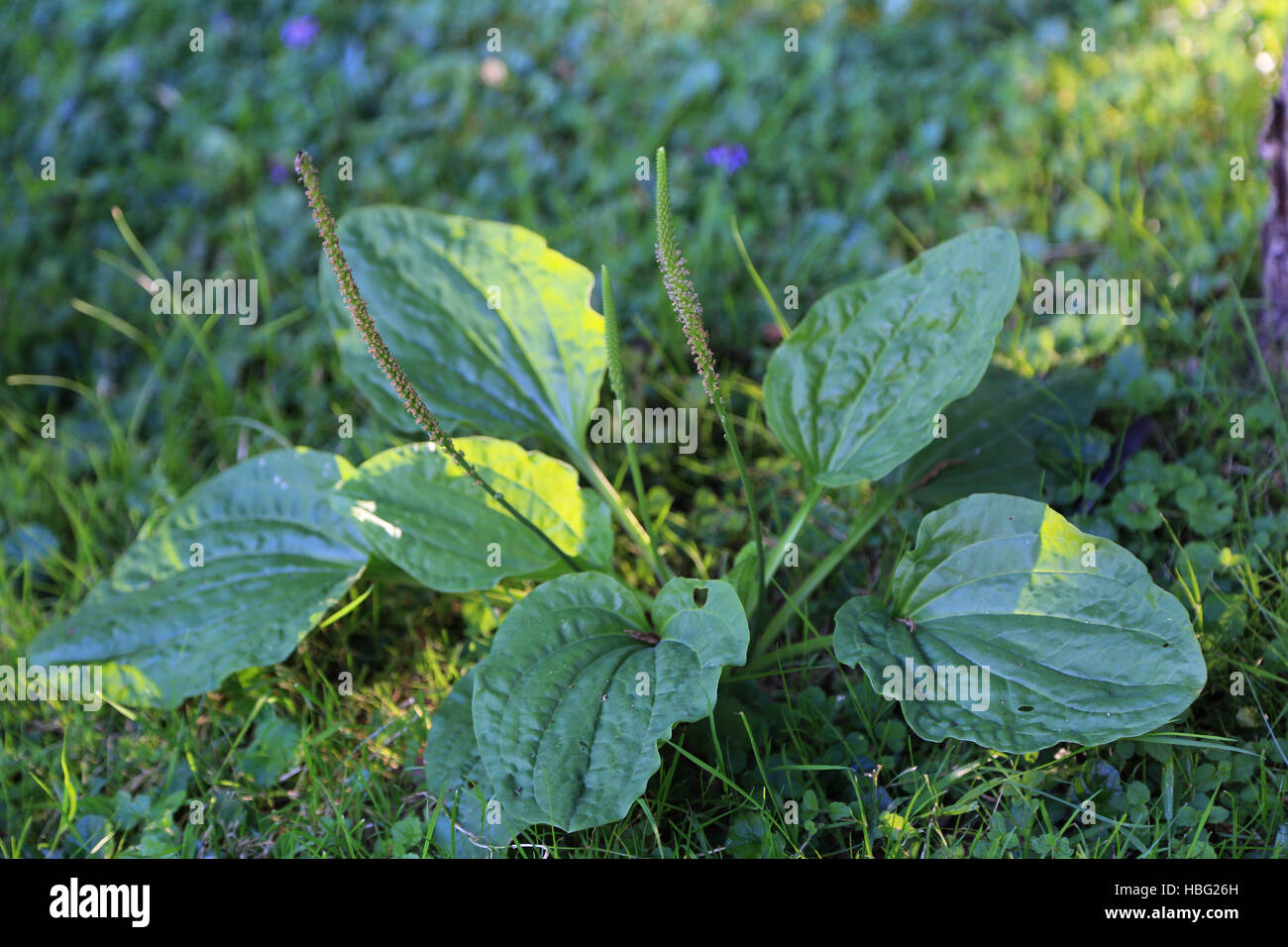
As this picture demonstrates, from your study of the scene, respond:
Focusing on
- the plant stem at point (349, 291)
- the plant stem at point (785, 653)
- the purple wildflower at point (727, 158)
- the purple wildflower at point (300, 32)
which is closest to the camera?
the plant stem at point (349, 291)

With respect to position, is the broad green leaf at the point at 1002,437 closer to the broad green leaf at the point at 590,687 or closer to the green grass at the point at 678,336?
the green grass at the point at 678,336

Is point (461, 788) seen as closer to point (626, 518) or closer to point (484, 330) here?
point (626, 518)

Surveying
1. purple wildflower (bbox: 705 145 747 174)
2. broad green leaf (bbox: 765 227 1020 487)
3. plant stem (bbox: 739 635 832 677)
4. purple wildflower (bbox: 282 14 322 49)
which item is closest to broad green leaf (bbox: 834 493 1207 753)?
plant stem (bbox: 739 635 832 677)

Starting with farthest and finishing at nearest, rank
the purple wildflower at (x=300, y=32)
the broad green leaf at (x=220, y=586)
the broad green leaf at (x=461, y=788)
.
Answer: the purple wildflower at (x=300, y=32) < the broad green leaf at (x=220, y=586) < the broad green leaf at (x=461, y=788)

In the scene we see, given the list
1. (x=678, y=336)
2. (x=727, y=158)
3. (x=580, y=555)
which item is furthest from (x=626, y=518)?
(x=727, y=158)

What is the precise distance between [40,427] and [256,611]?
1.56m

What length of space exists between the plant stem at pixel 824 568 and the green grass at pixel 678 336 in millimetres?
76

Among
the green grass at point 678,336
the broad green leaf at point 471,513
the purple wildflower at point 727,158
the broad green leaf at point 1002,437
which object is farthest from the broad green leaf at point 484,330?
the purple wildflower at point 727,158

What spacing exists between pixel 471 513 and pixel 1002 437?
1316 mm

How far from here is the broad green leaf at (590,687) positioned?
1.89m

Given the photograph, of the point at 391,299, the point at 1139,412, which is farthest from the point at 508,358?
the point at 1139,412

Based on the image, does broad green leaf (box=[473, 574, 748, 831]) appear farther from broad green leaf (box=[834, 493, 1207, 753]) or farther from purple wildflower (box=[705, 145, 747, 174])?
purple wildflower (box=[705, 145, 747, 174])

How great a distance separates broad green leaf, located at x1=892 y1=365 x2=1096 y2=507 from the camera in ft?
8.46

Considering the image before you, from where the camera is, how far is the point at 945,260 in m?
2.41
